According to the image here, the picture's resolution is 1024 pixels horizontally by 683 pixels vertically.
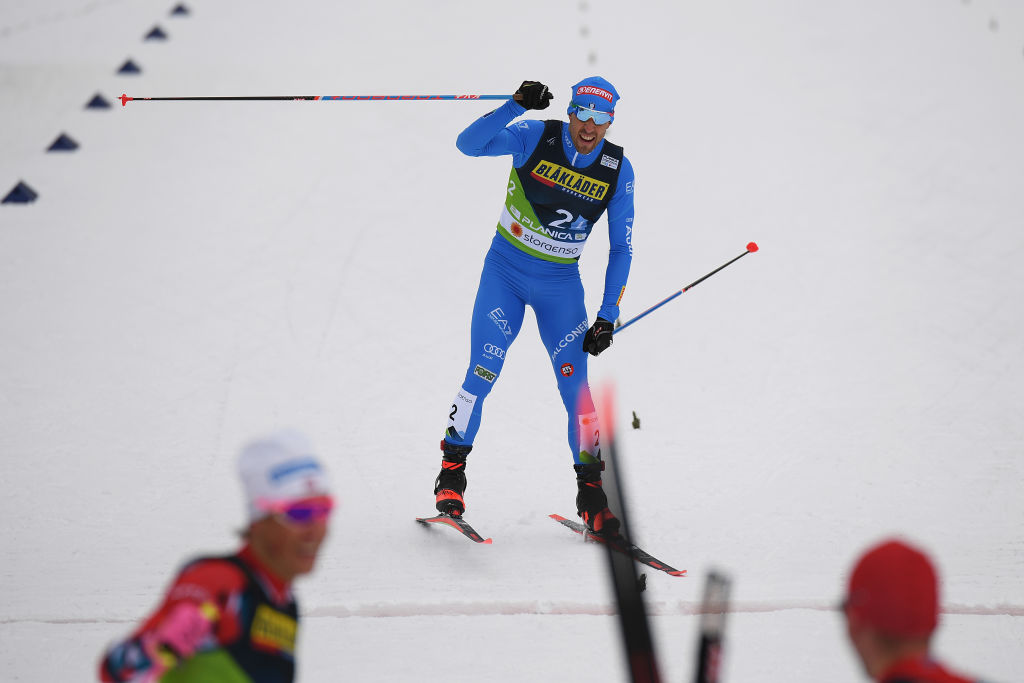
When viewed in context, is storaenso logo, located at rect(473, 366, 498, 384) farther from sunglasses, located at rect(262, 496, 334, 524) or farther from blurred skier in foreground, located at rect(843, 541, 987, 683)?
blurred skier in foreground, located at rect(843, 541, 987, 683)

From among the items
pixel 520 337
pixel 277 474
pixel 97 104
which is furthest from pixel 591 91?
pixel 97 104

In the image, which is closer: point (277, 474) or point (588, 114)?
point (277, 474)

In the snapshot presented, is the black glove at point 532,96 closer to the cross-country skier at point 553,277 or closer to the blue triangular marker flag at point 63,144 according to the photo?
the cross-country skier at point 553,277

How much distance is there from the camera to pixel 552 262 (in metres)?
4.15

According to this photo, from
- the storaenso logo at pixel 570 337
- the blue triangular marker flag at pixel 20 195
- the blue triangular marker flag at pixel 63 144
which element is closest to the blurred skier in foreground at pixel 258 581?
the storaenso logo at pixel 570 337

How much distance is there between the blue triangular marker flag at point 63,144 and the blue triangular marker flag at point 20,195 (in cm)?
84

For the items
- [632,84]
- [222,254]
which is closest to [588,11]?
[632,84]

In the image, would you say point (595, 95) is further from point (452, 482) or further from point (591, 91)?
point (452, 482)

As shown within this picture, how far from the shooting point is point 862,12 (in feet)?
34.8

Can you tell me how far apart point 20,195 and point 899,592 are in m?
7.07

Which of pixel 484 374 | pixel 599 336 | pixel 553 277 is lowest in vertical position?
pixel 484 374

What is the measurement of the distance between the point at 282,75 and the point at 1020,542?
7285mm

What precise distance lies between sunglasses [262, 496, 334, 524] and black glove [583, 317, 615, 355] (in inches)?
96.3

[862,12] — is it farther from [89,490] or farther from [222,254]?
[89,490]
